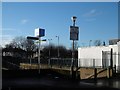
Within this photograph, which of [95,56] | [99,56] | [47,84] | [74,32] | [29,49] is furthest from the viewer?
[29,49]

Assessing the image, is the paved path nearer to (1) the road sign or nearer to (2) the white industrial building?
(1) the road sign

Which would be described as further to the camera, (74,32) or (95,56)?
(95,56)

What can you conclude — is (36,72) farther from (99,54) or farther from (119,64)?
(99,54)

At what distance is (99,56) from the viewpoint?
4022 cm

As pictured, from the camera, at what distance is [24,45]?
111 m

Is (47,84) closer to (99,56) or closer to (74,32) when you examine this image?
(74,32)

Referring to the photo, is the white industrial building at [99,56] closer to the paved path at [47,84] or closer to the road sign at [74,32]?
the road sign at [74,32]

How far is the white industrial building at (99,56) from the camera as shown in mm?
33372

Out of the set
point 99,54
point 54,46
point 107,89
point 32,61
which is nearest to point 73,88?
point 107,89

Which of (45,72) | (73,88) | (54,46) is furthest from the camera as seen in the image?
(54,46)

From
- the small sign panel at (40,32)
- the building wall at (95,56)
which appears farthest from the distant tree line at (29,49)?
the small sign panel at (40,32)

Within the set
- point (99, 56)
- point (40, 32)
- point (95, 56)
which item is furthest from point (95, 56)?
point (40, 32)

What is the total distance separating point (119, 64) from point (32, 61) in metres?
23.9

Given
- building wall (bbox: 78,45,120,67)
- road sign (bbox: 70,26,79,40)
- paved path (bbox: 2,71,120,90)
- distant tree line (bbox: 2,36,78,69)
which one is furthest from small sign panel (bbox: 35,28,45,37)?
distant tree line (bbox: 2,36,78,69)
